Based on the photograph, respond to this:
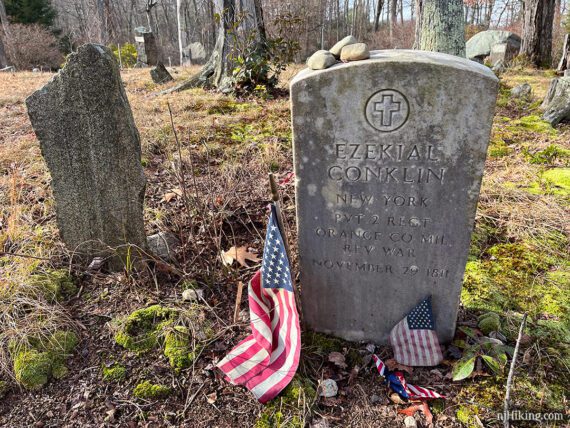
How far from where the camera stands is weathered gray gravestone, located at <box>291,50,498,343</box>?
202cm

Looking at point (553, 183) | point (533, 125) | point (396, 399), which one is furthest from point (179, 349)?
point (533, 125)

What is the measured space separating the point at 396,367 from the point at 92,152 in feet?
8.60

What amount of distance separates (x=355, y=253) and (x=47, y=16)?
30.6m

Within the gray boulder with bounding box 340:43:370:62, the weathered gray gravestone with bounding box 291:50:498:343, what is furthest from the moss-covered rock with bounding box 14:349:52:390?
the gray boulder with bounding box 340:43:370:62

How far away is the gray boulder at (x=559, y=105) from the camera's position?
22.1 ft

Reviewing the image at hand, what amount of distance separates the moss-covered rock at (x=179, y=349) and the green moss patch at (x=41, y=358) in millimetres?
635

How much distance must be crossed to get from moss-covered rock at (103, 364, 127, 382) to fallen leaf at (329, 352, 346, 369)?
132 centimetres

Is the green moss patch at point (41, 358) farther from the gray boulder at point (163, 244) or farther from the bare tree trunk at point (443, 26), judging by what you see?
the bare tree trunk at point (443, 26)

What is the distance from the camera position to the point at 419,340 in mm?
2627

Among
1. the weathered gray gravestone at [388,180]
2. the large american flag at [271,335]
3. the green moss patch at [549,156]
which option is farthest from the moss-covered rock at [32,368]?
the green moss patch at [549,156]

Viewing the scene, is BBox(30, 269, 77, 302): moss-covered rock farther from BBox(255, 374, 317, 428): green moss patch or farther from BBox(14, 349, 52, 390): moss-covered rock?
BBox(255, 374, 317, 428): green moss patch

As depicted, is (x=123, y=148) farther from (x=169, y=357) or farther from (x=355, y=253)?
(x=355, y=253)

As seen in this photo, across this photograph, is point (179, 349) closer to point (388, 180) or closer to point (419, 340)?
point (419, 340)

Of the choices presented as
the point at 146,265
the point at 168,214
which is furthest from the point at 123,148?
the point at 168,214
